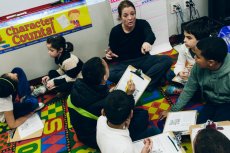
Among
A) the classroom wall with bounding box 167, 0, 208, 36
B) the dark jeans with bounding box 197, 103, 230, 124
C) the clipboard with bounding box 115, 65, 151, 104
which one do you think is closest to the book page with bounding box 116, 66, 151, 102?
the clipboard with bounding box 115, 65, 151, 104

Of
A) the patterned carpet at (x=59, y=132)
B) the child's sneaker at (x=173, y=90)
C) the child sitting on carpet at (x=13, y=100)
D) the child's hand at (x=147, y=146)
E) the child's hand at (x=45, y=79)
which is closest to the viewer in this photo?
the child's hand at (x=147, y=146)

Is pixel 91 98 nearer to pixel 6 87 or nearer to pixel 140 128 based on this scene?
pixel 140 128

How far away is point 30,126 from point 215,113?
67.1 inches

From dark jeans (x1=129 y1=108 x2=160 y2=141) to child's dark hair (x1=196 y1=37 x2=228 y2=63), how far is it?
2.16 ft

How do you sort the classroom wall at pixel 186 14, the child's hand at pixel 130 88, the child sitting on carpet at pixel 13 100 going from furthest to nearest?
the classroom wall at pixel 186 14 < the child sitting on carpet at pixel 13 100 < the child's hand at pixel 130 88

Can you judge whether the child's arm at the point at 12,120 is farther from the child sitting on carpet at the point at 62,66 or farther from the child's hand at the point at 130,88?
the child's hand at the point at 130,88

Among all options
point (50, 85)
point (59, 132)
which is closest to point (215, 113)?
point (59, 132)

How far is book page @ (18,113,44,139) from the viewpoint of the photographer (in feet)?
8.76

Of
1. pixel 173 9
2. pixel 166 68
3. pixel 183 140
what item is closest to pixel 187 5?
pixel 173 9

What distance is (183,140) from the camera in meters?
2.20

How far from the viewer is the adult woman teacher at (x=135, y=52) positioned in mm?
2834

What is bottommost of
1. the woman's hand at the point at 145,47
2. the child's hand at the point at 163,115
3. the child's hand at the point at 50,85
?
the child's hand at the point at 163,115

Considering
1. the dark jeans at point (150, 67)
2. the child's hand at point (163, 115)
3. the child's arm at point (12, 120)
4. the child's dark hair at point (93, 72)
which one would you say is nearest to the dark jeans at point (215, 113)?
the child's hand at point (163, 115)

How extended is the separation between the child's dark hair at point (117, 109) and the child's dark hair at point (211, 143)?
1.56 ft
